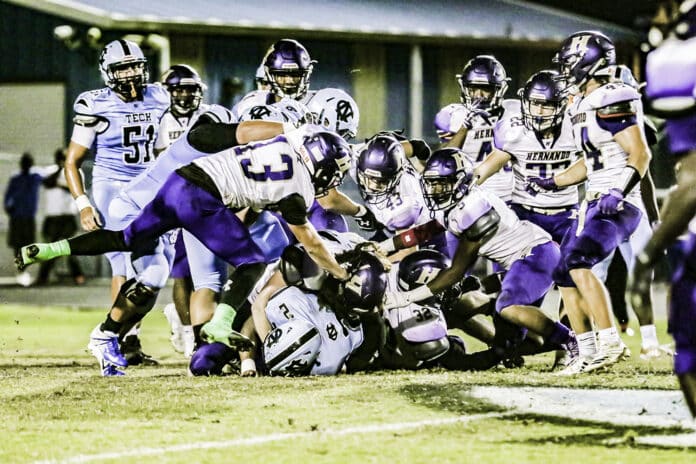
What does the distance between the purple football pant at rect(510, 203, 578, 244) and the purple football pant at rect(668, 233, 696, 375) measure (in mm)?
4739

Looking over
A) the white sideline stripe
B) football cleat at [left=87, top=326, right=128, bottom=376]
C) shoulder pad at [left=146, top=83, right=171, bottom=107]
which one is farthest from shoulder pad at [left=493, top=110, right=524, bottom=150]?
the white sideline stripe

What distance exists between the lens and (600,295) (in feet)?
29.2

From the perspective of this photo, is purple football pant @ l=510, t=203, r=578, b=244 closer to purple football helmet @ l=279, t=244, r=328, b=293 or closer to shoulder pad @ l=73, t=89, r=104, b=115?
purple football helmet @ l=279, t=244, r=328, b=293

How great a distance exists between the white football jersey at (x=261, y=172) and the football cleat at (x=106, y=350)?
151cm

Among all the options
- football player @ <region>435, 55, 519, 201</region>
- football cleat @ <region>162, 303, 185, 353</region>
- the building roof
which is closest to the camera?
football cleat @ <region>162, 303, 185, 353</region>

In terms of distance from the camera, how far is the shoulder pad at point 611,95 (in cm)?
905

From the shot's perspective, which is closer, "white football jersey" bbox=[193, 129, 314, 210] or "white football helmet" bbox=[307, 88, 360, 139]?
"white football jersey" bbox=[193, 129, 314, 210]

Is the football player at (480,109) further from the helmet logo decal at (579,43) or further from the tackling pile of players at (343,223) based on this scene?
the helmet logo decal at (579,43)

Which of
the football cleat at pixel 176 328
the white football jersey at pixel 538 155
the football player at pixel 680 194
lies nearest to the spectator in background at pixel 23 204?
the football cleat at pixel 176 328

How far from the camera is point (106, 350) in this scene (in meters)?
9.48

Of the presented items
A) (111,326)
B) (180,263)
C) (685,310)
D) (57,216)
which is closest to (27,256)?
(111,326)

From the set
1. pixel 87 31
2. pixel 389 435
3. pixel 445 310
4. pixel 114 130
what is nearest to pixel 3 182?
pixel 87 31

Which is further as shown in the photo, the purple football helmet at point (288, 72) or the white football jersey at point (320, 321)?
the purple football helmet at point (288, 72)

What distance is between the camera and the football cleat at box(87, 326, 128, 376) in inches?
372
